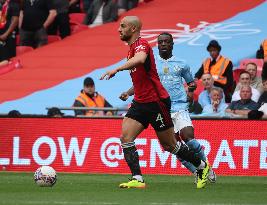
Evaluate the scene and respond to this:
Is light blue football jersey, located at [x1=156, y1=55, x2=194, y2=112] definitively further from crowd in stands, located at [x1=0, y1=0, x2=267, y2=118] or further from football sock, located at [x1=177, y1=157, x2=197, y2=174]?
crowd in stands, located at [x1=0, y1=0, x2=267, y2=118]

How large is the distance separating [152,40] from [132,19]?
10.6m

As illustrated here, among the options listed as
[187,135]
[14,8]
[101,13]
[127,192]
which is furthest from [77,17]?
[127,192]

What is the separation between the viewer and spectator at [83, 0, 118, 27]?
2581cm

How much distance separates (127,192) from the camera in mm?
13898

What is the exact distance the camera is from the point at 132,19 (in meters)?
14.3

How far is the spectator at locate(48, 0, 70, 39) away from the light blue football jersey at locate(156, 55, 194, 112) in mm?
9623

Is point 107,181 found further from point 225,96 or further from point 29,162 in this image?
point 225,96

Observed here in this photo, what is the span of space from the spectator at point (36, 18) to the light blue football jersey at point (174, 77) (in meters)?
9.50

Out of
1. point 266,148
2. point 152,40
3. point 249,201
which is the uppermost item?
point 152,40

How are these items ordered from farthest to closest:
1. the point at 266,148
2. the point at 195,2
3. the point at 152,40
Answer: the point at 195,2
the point at 152,40
the point at 266,148

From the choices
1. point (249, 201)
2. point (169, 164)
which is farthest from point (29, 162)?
Result: point (249, 201)

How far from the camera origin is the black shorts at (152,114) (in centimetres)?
1448

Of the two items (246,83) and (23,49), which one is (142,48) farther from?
(23,49)

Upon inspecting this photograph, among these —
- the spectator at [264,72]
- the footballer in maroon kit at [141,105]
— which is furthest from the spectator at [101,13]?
the footballer in maroon kit at [141,105]
